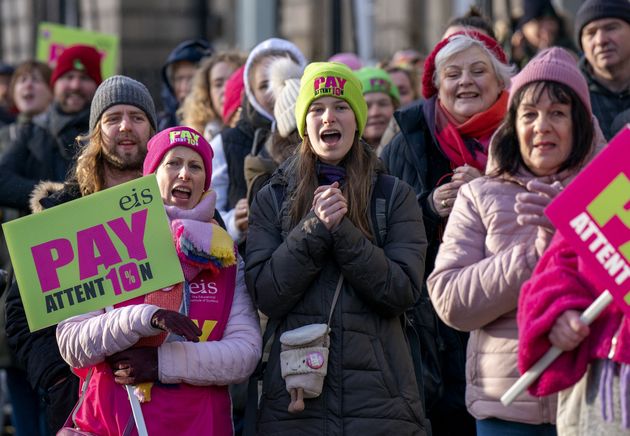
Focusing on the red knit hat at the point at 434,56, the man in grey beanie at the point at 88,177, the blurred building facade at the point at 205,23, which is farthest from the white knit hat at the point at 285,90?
the blurred building facade at the point at 205,23

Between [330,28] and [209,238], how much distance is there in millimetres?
10782

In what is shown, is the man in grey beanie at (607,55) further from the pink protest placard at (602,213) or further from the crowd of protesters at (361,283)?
the pink protest placard at (602,213)

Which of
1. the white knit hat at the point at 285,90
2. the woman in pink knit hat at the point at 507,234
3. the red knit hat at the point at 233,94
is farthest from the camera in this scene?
the red knit hat at the point at 233,94

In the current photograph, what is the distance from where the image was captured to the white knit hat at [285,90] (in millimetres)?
7344

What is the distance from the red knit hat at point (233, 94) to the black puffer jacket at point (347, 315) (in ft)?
9.00

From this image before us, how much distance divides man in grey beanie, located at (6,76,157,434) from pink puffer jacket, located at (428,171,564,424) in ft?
5.26

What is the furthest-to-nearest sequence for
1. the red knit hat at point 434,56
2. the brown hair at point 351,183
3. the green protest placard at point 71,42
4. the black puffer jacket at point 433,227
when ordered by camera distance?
the green protest placard at point 71,42 → the red knit hat at point 434,56 → the black puffer jacket at point 433,227 → the brown hair at point 351,183

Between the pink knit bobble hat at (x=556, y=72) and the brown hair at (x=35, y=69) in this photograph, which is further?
the brown hair at (x=35, y=69)

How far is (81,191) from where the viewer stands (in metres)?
6.36

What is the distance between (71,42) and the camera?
499 inches

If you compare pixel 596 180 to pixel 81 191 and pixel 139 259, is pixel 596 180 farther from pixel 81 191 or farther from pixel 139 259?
pixel 81 191

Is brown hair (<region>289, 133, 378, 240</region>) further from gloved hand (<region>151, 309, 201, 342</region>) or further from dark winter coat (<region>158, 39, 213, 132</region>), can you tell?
dark winter coat (<region>158, 39, 213, 132</region>)

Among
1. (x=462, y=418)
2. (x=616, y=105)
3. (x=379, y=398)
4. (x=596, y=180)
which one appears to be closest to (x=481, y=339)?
(x=379, y=398)

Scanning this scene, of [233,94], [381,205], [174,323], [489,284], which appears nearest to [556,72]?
[489,284]
